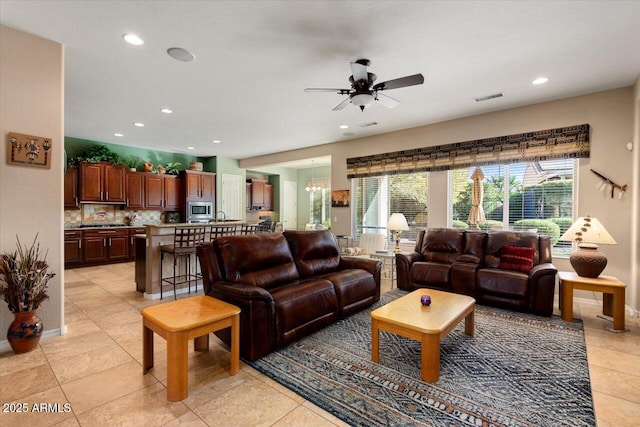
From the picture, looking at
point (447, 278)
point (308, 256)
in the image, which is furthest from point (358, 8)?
point (447, 278)

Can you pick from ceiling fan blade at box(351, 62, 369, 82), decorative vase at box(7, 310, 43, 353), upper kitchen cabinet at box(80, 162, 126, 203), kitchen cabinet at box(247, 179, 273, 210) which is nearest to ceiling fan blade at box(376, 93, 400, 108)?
ceiling fan blade at box(351, 62, 369, 82)

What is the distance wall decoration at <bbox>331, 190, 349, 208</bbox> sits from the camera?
21.9 feet

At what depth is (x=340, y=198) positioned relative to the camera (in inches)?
267

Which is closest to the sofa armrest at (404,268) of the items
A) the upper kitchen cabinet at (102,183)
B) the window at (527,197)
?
the window at (527,197)

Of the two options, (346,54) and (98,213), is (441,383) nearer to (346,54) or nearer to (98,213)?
(346,54)

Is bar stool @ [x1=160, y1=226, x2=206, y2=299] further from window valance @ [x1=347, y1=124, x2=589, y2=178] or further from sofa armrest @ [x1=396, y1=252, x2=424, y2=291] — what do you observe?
window valance @ [x1=347, y1=124, x2=589, y2=178]

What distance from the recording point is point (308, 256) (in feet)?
12.2

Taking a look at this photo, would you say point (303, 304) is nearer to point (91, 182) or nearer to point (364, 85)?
point (364, 85)

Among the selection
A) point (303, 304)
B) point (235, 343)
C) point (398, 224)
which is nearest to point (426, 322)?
point (303, 304)

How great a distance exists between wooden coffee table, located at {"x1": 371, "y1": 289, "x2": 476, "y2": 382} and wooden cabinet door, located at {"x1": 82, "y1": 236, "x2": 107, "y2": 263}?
6676mm

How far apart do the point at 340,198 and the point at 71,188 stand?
5.77 m

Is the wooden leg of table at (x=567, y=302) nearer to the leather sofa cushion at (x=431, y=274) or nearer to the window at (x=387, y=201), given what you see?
the leather sofa cushion at (x=431, y=274)

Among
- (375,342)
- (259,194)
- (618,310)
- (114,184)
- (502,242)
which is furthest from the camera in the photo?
(259,194)

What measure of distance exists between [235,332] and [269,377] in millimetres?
427
